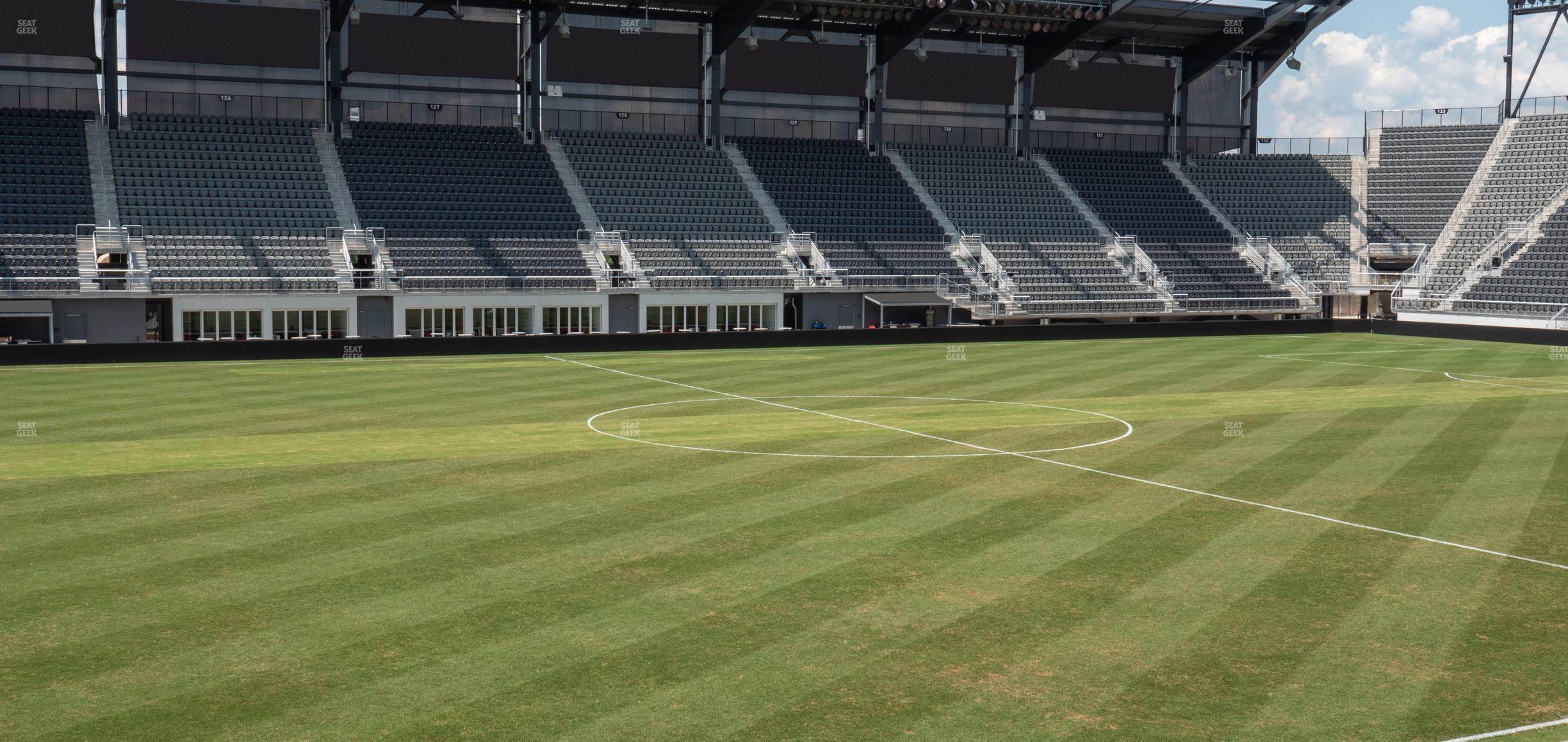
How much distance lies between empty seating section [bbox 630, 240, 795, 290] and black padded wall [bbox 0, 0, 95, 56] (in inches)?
863

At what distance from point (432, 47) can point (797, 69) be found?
54.9ft

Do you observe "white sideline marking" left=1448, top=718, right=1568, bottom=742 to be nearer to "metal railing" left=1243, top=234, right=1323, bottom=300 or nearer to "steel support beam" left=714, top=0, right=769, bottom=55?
"steel support beam" left=714, top=0, right=769, bottom=55

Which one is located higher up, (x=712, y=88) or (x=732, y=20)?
(x=732, y=20)

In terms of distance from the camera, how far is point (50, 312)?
40375 mm

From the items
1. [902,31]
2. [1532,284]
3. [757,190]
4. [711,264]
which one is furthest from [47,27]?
[1532,284]

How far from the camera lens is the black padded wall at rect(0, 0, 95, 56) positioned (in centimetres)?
4788

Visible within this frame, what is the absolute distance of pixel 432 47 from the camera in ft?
179

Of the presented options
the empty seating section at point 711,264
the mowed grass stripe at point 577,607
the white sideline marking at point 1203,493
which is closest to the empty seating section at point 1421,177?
the empty seating section at point 711,264

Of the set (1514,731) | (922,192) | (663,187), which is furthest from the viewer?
(922,192)

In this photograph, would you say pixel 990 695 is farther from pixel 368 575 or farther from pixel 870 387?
pixel 870 387

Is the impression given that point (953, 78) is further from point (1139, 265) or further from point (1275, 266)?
point (1275, 266)

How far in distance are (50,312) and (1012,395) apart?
99.2 ft

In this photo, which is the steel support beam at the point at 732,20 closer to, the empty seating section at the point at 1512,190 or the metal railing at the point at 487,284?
the metal railing at the point at 487,284

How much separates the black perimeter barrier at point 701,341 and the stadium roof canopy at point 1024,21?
52.8 feet
